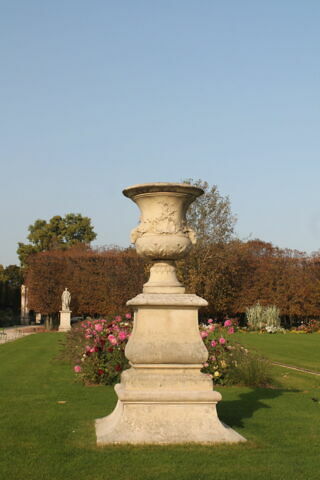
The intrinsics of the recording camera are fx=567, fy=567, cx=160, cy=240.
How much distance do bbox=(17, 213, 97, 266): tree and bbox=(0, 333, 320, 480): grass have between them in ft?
152

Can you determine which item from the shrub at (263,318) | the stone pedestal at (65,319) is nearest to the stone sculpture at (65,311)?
the stone pedestal at (65,319)

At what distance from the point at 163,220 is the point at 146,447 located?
7.25ft

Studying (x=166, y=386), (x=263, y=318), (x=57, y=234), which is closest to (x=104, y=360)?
(x=166, y=386)

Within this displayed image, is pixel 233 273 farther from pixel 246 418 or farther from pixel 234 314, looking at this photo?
pixel 246 418

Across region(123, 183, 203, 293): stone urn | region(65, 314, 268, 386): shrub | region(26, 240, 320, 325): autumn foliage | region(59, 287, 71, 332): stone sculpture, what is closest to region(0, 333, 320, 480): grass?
region(65, 314, 268, 386): shrub

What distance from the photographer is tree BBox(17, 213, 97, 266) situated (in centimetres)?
5469

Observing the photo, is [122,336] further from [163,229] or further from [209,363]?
[163,229]

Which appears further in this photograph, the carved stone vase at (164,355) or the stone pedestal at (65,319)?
the stone pedestal at (65,319)

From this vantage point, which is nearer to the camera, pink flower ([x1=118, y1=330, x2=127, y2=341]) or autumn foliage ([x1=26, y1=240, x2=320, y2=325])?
pink flower ([x1=118, y1=330, x2=127, y2=341])

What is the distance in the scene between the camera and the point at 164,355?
216 inches

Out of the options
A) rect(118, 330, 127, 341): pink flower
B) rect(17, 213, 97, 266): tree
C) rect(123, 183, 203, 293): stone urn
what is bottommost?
rect(118, 330, 127, 341): pink flower

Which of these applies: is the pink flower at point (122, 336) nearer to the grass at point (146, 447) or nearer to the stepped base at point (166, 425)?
the grass at point (146, 447)

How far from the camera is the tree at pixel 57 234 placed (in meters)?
54.7

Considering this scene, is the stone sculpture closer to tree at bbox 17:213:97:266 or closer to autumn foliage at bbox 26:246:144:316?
autumn foliage at bbox 26:246:144:316
